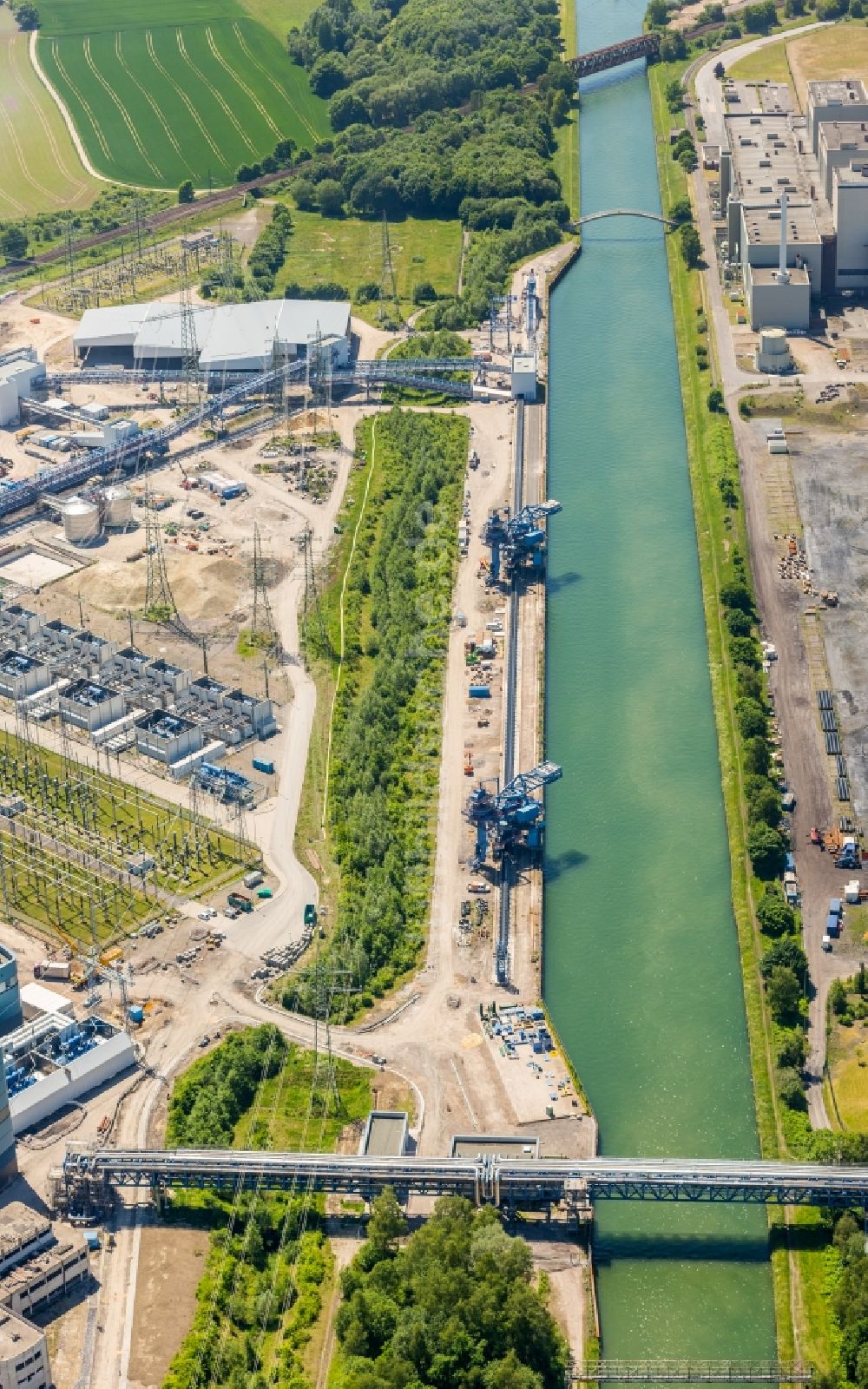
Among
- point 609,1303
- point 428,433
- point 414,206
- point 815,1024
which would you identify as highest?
point 414,206

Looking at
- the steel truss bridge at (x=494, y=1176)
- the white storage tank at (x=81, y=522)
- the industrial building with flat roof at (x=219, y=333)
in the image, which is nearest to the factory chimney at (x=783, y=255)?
the industrial building with flat roof at (x=219, y=333)

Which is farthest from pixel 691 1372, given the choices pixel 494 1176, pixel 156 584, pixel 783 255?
pixel 783 255

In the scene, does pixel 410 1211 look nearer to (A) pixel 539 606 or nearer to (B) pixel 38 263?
(A) pixel 539 606

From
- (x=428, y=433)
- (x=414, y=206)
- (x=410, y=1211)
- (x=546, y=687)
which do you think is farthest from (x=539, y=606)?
(x=414, y=206)

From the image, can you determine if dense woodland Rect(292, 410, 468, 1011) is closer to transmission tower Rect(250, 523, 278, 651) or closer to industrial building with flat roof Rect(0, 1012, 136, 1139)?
transmission tower Rect(250, 523, 278, 651)

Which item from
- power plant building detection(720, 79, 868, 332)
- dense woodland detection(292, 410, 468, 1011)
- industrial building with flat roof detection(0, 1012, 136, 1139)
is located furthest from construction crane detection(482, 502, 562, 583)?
industrial building with flat roof detection(0, 1012, 136, 1139)

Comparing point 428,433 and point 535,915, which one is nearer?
point 535,915

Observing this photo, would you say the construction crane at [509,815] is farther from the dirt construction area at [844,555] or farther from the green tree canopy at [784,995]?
the green tree canopy at [784,995]
